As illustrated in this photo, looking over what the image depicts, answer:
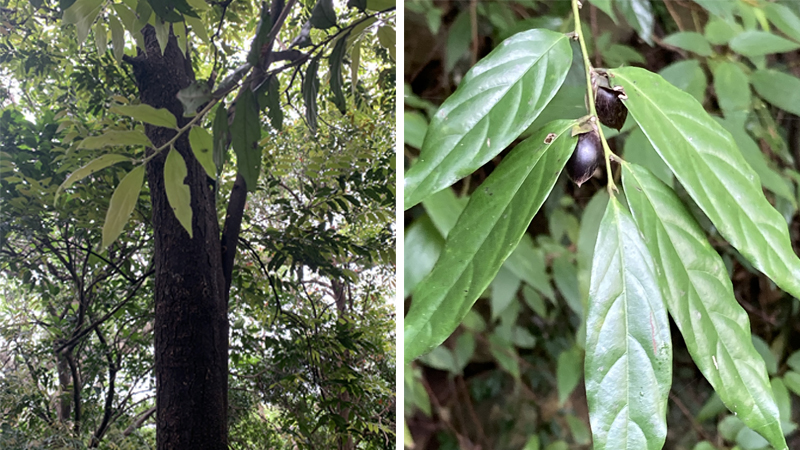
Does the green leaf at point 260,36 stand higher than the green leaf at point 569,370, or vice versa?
the green leaf at point 260,36

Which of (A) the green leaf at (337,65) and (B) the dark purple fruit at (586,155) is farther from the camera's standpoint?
(A) the green leaf at (337,65)

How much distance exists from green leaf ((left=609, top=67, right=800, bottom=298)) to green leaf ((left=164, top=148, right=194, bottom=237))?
40 centimetres

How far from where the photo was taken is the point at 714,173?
0.20 m

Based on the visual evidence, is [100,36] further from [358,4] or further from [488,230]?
[488,230]

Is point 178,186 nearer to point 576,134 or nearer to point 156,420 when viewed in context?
point 156,420

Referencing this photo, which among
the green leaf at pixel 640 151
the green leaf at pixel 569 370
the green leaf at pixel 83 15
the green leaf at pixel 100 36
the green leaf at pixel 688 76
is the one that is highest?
the green leaf at pixel 83 15

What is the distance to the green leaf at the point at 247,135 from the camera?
1.43 ft

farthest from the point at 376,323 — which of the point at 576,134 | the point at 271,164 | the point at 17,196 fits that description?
the point at 17,196

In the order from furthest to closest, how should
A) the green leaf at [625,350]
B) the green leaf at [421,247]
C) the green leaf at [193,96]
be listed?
1. the green leaf at [193,96]
2. the green leaf at [421,247]
3. the green leaf at [625,350]

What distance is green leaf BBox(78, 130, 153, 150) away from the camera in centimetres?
44

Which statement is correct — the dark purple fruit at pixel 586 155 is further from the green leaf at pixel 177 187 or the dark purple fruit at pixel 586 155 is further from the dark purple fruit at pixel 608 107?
the green leaf at pixel 177 187

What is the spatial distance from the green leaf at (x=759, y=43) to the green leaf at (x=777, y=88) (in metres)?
0.03

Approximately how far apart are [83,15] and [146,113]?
Result: 12cm

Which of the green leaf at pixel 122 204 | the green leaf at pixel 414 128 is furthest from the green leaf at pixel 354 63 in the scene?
the green leaf at pixel 122 204
